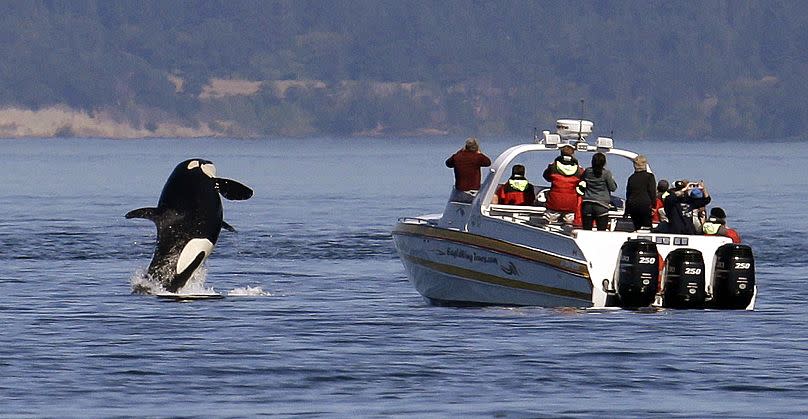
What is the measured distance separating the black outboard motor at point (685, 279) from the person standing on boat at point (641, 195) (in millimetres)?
1270

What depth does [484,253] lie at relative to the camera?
2939 cm

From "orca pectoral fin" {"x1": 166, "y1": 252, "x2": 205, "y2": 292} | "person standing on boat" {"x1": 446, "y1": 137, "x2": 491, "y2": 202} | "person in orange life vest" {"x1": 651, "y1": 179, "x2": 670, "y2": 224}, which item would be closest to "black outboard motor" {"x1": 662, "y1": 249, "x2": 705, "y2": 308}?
"person in orange life vest" {"x1": 651, "y1": 179, "x2": 670, "y2": 224}

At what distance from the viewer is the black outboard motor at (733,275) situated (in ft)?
91.1

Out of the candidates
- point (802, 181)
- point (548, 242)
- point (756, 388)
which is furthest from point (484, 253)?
point (802, 181)

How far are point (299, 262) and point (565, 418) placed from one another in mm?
20966

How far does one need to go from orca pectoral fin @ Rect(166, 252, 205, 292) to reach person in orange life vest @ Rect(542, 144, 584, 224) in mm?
6031

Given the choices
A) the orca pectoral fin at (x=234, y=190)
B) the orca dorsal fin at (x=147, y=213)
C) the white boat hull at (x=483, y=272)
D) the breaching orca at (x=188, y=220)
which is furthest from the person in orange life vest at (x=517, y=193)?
the orca dorsal fin at (x=147, y=213)

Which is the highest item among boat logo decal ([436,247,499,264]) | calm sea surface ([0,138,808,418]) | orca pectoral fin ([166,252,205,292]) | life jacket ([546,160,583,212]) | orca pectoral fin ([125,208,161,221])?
life jacket ([546,160,583,212])

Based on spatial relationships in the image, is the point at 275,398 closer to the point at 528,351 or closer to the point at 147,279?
the point at 528,351

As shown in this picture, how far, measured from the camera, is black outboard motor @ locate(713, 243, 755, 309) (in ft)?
91.1

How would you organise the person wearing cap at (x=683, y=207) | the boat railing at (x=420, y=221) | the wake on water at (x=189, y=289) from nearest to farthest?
the person wearing cap at (x=683, y=207) → the boat railing at (x=420, y=221) → the wake on water at (x=189, y=289)

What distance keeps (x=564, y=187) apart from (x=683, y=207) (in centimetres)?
175

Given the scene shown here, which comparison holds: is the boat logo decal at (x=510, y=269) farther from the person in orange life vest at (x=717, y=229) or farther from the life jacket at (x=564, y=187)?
the person in orange life vest at (x=717, y=229)

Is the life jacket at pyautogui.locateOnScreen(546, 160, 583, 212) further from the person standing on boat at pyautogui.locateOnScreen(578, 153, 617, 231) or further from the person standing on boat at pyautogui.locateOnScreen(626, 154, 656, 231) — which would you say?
the person standing on boat at pyautogui.locateOnScreen(626, 154, 656, 231)
